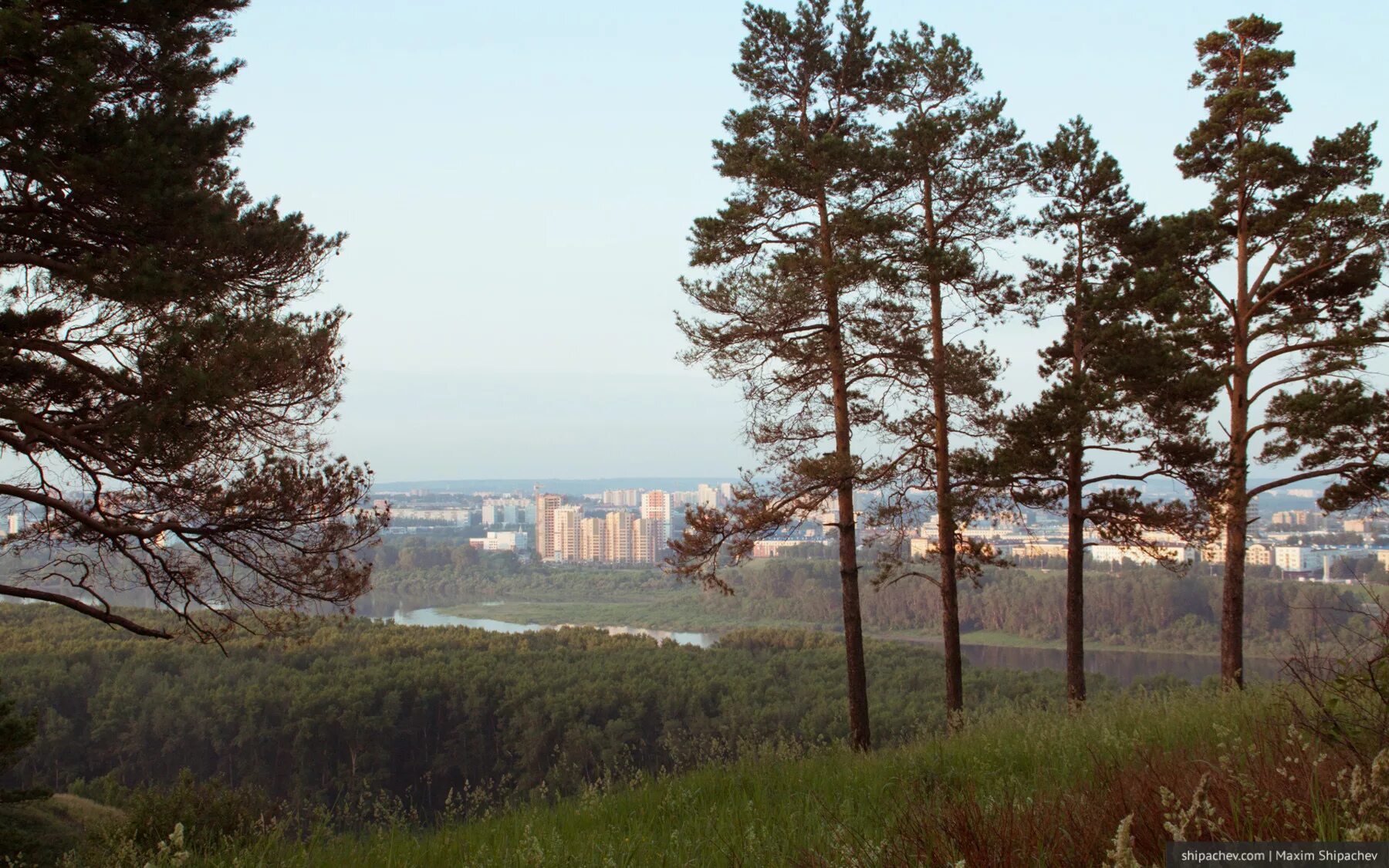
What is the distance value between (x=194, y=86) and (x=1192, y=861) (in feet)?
29.9

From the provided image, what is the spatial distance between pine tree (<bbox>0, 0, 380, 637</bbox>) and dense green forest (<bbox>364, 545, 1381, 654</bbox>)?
3520cm

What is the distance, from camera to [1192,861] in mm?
1987

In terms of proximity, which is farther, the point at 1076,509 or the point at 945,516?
the point at 1076,509

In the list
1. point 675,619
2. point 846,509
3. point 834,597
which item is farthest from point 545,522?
point 846,509

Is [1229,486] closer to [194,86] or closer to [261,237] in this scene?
[261,237]

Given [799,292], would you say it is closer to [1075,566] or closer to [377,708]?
[1075,566]

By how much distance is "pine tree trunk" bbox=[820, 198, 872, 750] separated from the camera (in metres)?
11.6

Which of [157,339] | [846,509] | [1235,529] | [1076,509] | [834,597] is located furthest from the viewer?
[834,597]

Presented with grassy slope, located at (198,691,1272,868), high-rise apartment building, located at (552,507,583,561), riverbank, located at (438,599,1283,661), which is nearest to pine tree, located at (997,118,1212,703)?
grassy slope, located at (198,691,1272,868)

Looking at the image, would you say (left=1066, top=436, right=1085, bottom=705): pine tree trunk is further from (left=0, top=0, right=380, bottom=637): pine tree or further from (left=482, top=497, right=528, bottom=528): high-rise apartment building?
(left=482, top=497, right=528, bottom=528): high-rise apartment building

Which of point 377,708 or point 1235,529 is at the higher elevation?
point 1235,529

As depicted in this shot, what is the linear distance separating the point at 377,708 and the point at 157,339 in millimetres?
28373

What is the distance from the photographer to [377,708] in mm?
32219

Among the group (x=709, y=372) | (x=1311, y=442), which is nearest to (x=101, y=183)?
(x=709, y=372)
